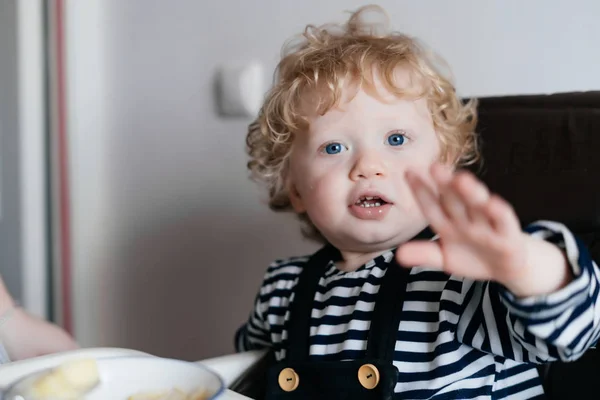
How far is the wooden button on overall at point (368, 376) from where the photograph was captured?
765 mm

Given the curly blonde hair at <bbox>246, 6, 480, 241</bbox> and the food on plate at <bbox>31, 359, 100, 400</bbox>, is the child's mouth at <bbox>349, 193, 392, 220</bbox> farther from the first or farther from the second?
the food on plate at <bbox>31, 359, 100, 400</bbox>

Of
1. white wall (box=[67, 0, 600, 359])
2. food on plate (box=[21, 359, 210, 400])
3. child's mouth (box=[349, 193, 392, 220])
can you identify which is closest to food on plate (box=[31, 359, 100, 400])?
food on plate (box=[21, 359, 210, 400])

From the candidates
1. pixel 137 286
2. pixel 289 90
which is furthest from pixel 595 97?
pixel 137 286

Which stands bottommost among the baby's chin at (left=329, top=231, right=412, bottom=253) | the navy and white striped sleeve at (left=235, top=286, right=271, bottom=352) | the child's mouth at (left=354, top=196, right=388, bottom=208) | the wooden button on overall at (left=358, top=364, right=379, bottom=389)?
the navy and white striped sleeve at (left=235, top=286, right=271, bottom=352)

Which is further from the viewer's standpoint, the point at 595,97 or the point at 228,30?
the point at 228,30

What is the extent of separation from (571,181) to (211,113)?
746 mm

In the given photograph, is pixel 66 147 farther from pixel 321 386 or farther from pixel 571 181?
pixel 571 181

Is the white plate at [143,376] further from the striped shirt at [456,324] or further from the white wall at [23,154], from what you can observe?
the white wall at [23,154]

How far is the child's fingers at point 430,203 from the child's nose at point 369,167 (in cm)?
23

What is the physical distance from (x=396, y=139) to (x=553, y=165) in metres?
0.19

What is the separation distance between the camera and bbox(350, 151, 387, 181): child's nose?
0.82 m

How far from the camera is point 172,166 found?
1.48 meters

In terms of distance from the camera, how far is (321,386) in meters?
0.80

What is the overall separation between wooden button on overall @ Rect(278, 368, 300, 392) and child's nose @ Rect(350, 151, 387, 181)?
228mm
